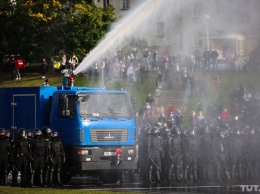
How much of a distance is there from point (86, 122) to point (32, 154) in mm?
1968

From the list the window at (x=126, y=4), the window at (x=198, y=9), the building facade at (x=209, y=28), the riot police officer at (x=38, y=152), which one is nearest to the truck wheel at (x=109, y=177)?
the riot police officer at (x=38, y=152)

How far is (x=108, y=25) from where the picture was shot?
71688 millimetres

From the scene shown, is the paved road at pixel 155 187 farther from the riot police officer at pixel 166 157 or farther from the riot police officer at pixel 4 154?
the riot police officer at pixel 4 154

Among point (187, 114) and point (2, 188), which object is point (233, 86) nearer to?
point (187, 114)

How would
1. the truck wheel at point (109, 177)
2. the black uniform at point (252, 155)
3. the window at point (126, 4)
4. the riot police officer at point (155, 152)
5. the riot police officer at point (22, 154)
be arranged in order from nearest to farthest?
the riot police officer at point (22, 154)
the truck wheel at point (109, 177)
the riot police officer at point (155, 152)
the black uniform at point (252, 155)
the window at point (126, 4)

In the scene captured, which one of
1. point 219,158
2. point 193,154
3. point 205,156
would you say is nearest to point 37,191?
point 193,154

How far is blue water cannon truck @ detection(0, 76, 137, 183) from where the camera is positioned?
32.8 m

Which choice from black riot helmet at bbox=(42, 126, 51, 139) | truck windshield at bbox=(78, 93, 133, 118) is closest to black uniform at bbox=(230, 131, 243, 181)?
truck windshield at bbox=(78, 93, 133, 118)

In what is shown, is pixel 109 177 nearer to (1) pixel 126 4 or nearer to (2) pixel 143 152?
(2) pixel 143 152

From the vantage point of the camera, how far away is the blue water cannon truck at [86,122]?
32.8 m

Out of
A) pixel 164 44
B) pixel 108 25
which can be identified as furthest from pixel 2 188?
pixel 108 25

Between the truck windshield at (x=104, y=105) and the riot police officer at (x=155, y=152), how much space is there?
205cm

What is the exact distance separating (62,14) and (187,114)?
81.1 ft

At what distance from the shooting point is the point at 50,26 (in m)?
73.8
